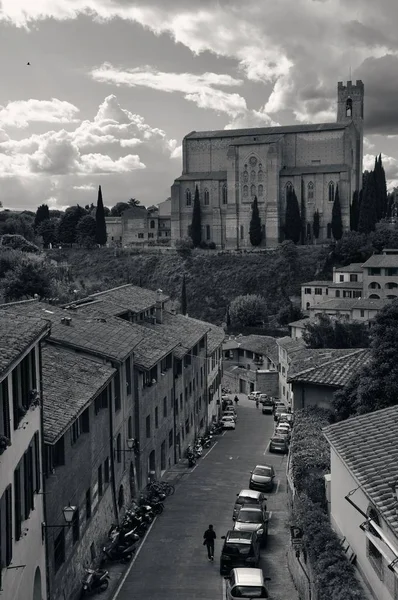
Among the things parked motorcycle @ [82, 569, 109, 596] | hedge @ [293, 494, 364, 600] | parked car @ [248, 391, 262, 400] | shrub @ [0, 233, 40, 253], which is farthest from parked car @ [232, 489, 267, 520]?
shrub @ [0, 233, 40, 253]

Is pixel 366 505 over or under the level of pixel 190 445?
over

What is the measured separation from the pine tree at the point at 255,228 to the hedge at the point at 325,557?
10903 cm

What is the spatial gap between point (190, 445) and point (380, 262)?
Answer: 50.9 m

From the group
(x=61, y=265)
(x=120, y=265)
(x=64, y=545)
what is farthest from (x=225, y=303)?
(x=64, y=545)

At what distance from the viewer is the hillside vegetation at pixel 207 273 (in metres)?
111

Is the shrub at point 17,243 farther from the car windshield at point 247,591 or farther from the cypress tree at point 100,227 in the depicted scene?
the car windshield at point 247,591

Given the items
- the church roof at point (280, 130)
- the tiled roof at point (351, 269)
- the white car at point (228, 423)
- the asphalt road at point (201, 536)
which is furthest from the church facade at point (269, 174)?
the asphalt road at point (201, 536)

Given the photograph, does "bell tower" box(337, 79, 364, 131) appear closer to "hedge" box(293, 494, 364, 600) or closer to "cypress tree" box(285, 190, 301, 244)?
"cypress tree" box(285, 190, 301, 244)

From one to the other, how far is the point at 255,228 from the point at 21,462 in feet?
370

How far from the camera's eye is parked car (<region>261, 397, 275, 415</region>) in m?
63.8

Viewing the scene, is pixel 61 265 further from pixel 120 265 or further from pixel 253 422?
pixel 253 422

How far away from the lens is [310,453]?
22453 mm

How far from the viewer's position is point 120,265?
12731cm

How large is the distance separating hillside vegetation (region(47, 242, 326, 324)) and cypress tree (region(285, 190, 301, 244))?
5.39 m
